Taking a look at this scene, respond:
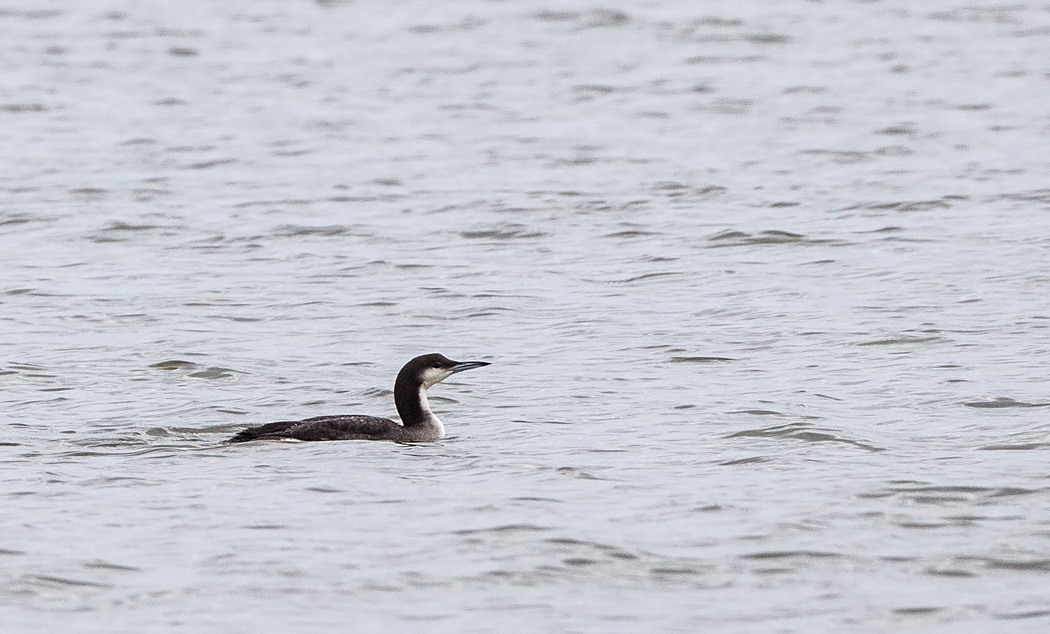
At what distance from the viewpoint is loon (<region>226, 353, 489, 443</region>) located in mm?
12047

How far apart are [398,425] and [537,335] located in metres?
3.27

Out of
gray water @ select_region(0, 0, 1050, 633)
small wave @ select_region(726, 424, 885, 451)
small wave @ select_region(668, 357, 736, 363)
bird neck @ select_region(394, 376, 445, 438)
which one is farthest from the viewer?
small wave @ select_region(668, 357, 736, 363)

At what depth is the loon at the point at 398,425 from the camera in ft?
39.5

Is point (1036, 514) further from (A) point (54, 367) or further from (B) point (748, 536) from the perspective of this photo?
(A) point (54, 367)

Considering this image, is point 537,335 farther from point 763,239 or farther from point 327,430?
point 763,239

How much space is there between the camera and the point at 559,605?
29.9 ft

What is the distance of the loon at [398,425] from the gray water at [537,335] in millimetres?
147

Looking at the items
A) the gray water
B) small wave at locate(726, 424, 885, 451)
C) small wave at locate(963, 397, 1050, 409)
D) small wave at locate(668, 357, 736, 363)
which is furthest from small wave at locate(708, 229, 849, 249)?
small wave at locate(726, 424, 885, 451)

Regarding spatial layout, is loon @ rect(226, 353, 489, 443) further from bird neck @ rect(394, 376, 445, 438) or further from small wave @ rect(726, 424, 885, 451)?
small wave @ rect(726, 424, 885, 451)

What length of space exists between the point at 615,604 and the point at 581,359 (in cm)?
579

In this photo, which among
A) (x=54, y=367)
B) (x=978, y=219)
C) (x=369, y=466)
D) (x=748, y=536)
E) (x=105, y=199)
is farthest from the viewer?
(x=105, y=199)

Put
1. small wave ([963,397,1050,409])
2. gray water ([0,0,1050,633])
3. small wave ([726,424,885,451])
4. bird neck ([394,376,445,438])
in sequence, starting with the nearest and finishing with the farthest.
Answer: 1. gray water ([0,0,1050,633])
2. small wave ([726,424,885,451])
3. bird neck ([394,376,445,438])
4. small wave ([963,397,1050,409])

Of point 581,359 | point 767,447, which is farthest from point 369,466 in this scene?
point 581,359

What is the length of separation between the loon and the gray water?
0.15 m
